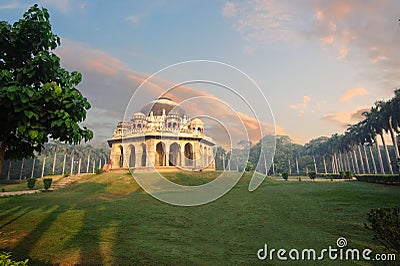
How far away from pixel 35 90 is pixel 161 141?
1319 inches

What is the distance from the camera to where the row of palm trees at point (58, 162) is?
60.0 m

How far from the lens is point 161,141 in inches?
1587

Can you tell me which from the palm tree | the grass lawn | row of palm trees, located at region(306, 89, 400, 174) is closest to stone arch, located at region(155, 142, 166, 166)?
Result: the grass lawn

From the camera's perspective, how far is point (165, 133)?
38.6 m

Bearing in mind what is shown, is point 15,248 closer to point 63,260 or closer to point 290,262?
point 63,260

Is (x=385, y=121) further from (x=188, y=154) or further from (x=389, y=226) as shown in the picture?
(x=389, y=226)

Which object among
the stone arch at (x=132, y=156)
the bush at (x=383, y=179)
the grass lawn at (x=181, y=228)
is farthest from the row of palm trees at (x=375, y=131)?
the stone arch at (x=132, y=156)

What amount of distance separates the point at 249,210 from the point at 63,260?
10.4 metres

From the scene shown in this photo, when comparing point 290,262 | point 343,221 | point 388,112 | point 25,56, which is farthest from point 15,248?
point 388,112

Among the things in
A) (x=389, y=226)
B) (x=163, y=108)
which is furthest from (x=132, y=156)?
(x=389, y=226)

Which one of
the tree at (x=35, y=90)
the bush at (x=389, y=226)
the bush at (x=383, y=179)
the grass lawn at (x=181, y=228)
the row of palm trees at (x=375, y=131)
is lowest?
the grass lawn at (x=181, y=228)

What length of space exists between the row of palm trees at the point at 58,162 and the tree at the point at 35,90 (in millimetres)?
53708

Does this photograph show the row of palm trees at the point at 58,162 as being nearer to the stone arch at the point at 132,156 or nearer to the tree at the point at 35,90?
the stone arch at the point at 132,156

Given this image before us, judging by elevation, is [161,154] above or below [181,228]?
above
